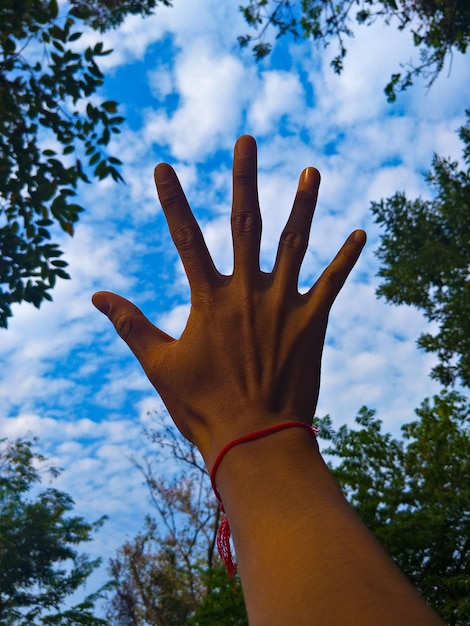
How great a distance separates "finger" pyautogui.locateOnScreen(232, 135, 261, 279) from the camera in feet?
6.25

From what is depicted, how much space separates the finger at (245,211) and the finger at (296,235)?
80mm

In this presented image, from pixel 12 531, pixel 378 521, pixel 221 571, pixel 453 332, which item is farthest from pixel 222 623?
pixel 12 531

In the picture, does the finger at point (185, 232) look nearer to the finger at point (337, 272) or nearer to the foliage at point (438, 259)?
the finger at point (337, 272)

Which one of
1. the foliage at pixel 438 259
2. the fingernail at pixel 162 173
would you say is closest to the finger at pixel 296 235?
the fingernail at pixel 162 173

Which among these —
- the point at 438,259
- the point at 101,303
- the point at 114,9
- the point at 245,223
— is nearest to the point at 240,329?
the point at 245,223

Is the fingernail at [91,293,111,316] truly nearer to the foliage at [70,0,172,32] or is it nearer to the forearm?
the forearm

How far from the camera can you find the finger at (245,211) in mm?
1905

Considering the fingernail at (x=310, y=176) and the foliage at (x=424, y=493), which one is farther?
the foliage at (x=424, y=493)

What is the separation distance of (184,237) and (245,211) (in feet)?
0.66

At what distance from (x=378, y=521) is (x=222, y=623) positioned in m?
3.42

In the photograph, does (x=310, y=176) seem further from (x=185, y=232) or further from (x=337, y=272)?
(x=185, y=232)

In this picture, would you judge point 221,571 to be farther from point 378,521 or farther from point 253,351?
point 253,351

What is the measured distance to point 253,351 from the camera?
1749 mm

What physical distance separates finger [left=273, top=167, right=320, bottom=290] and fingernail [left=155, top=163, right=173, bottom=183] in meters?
0.40
